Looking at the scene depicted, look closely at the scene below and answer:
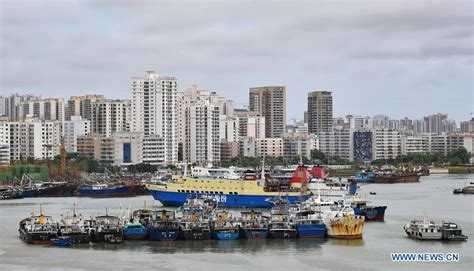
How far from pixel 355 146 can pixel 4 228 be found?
49548 millimetres

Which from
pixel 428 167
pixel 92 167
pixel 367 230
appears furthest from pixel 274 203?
pixel 428 167

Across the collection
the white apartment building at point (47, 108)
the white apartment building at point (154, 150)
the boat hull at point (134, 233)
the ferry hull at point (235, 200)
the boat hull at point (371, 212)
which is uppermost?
the white apartment building at point (47, 108)

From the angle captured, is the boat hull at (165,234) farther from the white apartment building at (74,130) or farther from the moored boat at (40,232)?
the white apartment building at (74,130)

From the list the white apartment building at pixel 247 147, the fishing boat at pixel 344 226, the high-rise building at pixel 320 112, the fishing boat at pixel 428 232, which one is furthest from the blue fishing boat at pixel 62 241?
the high-rise building at pixel 320 112

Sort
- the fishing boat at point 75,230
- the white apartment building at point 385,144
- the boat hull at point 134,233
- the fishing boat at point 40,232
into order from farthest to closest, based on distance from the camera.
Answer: the white apartment building at point 385,144
the boat hull at point 134,233
the fishing boat at point 40,232
the fishing boat at point 75,230

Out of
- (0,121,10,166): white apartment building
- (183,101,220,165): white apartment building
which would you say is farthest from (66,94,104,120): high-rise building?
(0,121,10,166): white apartment building

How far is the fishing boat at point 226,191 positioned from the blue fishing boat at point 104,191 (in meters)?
5.44

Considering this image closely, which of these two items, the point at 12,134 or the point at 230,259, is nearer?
the point at 230,259

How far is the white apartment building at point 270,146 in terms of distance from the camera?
61.1 metres

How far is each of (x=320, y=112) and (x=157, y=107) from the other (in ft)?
89.5

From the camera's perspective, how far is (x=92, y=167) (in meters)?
43.9

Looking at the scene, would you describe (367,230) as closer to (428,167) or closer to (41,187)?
(41,187)

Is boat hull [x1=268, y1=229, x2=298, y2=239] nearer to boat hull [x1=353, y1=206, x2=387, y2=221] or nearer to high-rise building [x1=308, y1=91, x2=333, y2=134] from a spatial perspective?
boat hull [x1=353, y1=206, x2=387, y2=221]

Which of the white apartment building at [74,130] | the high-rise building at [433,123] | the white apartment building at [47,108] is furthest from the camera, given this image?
the high-rise building at [433,123]
